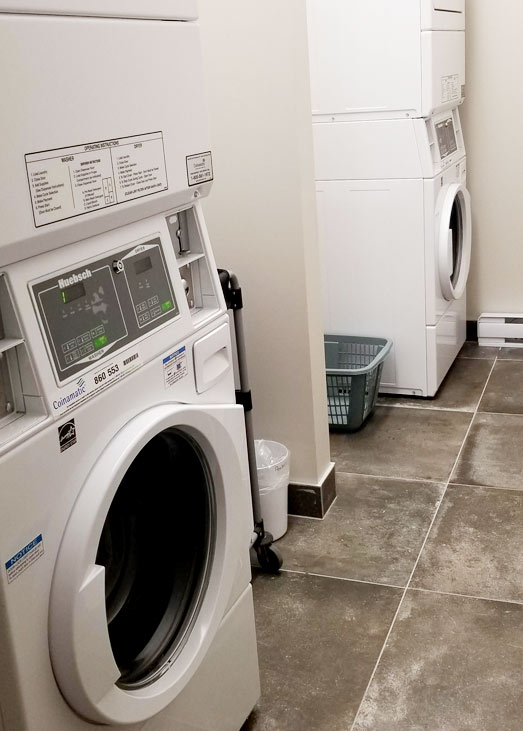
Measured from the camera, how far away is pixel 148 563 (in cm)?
155

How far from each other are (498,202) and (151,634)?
310 centimetres

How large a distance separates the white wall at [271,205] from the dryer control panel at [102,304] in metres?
1.01

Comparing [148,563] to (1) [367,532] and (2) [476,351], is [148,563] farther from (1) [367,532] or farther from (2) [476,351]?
(2) [476,351]

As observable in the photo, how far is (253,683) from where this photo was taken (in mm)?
1822

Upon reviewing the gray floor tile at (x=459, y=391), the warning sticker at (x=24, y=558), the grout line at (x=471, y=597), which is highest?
the warning sticker at (x=24, y=558)

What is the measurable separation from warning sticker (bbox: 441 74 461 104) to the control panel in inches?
3.7

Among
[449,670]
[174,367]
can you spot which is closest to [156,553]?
[174,367]

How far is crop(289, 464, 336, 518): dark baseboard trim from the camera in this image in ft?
8.71

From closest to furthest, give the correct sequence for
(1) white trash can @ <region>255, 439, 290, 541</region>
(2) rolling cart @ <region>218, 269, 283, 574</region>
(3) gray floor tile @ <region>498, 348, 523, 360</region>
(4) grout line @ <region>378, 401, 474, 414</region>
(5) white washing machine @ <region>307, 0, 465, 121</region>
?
(2) rolling cart @ <region>218, 269, 283, 574</region> < (1) white trash can @ <region>255, 439, 290, 541</region> < (5) white washing machine @ <region>307, 0, 465, 121</region> < (4) grout line @ <region>378, 401, 474, 414</region> < (3) gray floor tile @ <region>498, 348, 523, 360</region>

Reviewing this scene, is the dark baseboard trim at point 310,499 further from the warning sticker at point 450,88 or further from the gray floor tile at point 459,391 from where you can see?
the warning sticker at point 450,88

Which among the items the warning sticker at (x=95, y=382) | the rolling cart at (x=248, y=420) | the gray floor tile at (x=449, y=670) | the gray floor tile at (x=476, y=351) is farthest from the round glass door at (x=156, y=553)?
the gray floor tile at (x=476, y=351)

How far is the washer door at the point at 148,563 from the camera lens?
46.8 inches

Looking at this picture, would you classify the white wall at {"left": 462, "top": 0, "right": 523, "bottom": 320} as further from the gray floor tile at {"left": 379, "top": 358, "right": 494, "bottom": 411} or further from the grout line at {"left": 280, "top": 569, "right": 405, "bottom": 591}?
the grout line at {"left": 280, "top": 569, "right": 405, "bottom": 591}

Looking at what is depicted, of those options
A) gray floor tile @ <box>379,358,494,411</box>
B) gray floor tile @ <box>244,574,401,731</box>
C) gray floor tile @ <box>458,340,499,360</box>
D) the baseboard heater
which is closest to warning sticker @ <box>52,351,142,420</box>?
gray floor tile @ <box>244,574,401,731</box>
